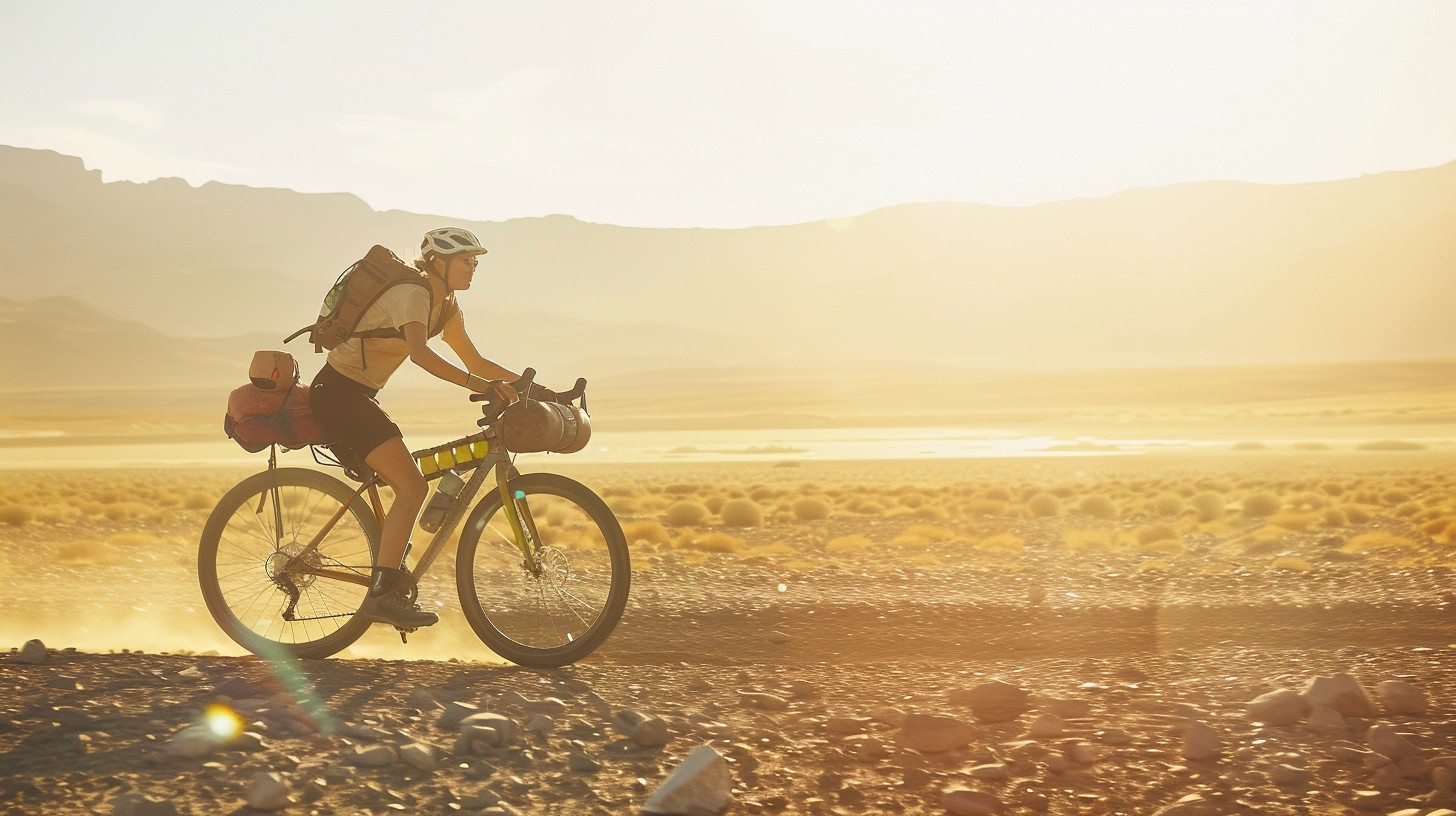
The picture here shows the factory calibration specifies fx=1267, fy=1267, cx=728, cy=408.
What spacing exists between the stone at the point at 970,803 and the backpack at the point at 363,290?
10.1 ft

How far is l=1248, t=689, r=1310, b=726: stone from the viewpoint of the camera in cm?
482

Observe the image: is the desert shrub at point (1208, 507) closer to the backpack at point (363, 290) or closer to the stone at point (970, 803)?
the backpack at point (363, 290)

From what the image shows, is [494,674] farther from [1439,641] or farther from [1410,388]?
[1410,388]

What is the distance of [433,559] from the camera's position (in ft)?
19.2

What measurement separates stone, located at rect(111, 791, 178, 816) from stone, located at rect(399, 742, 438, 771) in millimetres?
734

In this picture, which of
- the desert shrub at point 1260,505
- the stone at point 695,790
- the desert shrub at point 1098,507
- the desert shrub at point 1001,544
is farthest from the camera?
the desert shrub at point 1260,505

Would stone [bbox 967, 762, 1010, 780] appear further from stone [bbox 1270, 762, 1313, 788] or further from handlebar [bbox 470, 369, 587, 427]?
handlebar [bbox 470, 369, 587, 427]

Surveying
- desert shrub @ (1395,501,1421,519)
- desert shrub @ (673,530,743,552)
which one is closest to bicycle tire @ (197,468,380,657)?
desert shrub @ (673,530,743,552)

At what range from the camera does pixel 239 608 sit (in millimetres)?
6371

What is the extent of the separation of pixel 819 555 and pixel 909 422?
78574 millimetres

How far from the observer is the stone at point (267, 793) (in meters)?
3.75

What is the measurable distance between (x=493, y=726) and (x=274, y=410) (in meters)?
2.24

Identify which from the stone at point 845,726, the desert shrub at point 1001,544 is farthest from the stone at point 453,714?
the desert shrub at point 1001,544

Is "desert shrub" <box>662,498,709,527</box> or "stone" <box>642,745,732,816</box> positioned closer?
"stone" <box>642,745,732,816</box>
